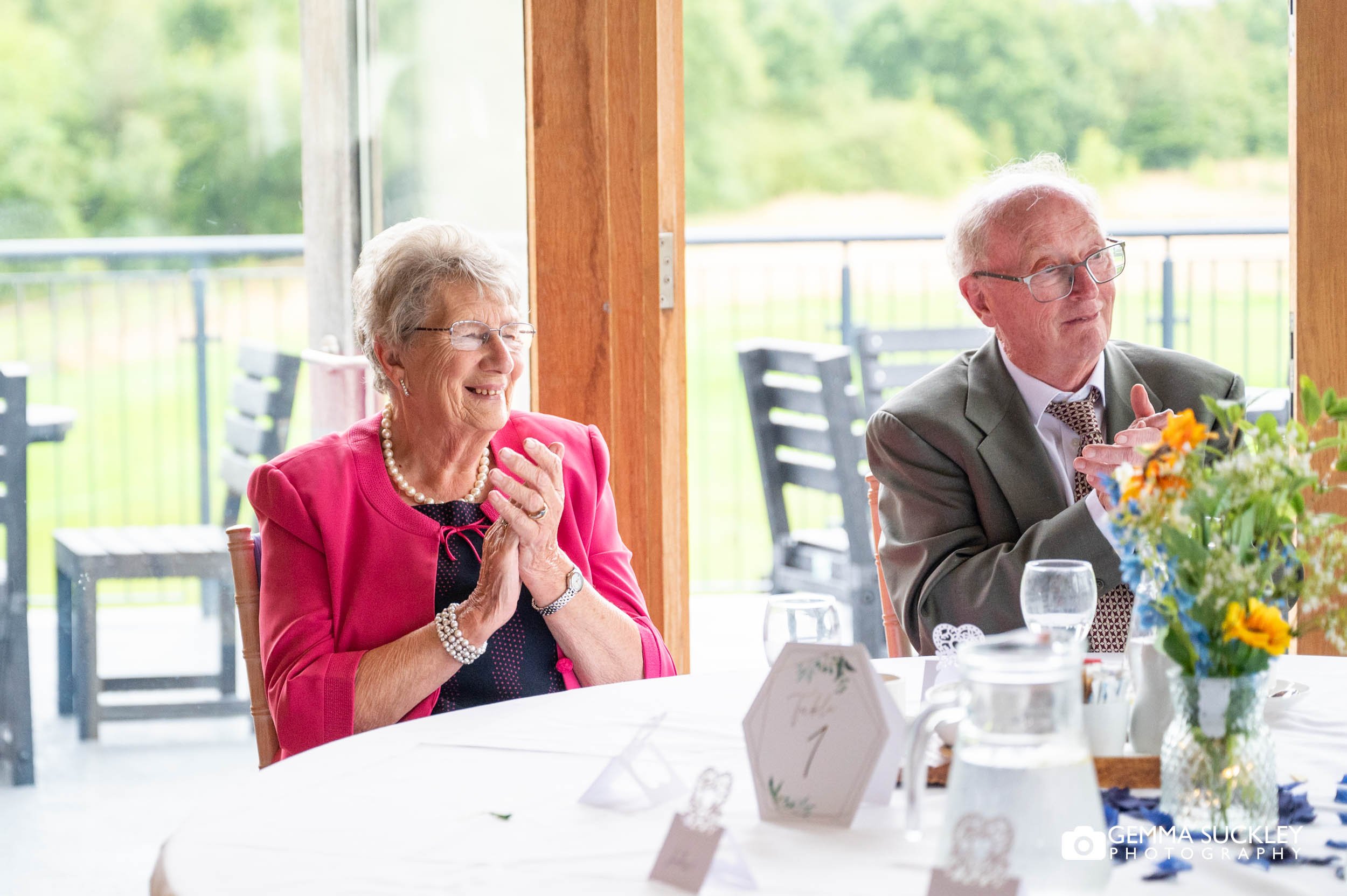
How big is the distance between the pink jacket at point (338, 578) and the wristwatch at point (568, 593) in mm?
103

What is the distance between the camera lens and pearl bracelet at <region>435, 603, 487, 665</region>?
63.8 inches

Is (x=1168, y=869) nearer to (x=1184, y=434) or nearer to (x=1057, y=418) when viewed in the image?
(x=1184, y=434)

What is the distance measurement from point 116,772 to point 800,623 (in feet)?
5.75

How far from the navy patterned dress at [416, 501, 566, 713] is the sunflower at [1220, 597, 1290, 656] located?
96 cm

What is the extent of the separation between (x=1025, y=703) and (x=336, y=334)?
1.96 meters

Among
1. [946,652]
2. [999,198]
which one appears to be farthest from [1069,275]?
[946,652]

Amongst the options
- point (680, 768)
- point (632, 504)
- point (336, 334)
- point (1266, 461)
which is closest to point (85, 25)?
point (336, 334)

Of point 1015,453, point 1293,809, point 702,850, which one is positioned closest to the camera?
point 702,850

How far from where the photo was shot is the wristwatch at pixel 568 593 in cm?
169

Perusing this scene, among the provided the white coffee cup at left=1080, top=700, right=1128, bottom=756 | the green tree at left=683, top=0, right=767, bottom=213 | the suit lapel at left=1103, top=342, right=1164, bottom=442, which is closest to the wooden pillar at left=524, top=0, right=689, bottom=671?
the suit lapel at left=1103, top=342, right=1164, bottom=442

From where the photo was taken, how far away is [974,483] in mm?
1951

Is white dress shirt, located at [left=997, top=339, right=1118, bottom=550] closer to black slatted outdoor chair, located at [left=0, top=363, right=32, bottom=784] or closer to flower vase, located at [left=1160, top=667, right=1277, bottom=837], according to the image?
flower vase, located at [left=1160, top=667, right=1277, bottom=837]

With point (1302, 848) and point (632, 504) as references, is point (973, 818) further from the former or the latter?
point (632, 504)

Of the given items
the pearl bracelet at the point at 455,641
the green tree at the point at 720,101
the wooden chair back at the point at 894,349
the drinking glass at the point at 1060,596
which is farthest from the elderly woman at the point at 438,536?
the green tree at the point at 720,101
